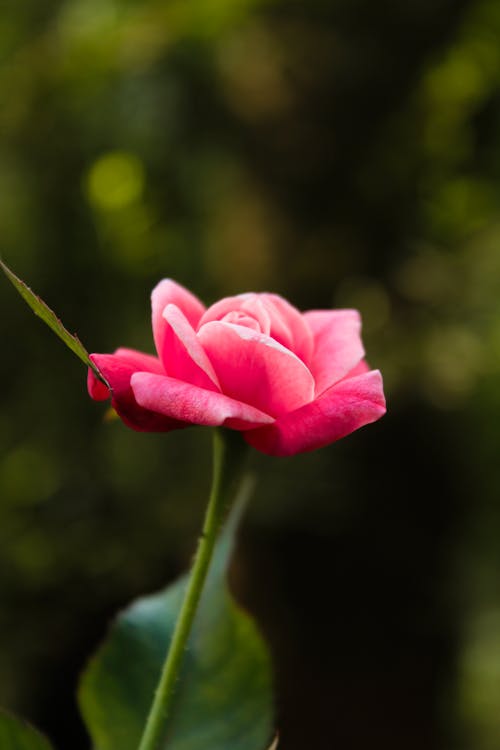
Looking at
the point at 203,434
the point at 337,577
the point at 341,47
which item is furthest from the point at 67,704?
the point at 341,47

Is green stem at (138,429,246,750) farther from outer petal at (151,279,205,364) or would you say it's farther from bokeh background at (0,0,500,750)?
bokeh background at (0,0,500,750)

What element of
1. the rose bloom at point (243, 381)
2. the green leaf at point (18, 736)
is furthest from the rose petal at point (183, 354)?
the green leaf at point (18, 736)

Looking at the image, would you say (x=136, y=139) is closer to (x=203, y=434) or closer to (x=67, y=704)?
(x=203, y=434)

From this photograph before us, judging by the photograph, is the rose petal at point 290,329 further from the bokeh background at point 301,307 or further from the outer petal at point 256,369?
the bokeh background at point 301,307

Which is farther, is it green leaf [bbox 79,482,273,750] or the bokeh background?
the bokeh background

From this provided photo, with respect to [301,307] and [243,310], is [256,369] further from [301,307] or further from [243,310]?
[301,307]

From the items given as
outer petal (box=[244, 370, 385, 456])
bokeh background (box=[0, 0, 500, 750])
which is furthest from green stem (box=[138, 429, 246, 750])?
bokeh background (box=[0, 0, 500, 750])

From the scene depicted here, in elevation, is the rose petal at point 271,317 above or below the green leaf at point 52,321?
below
